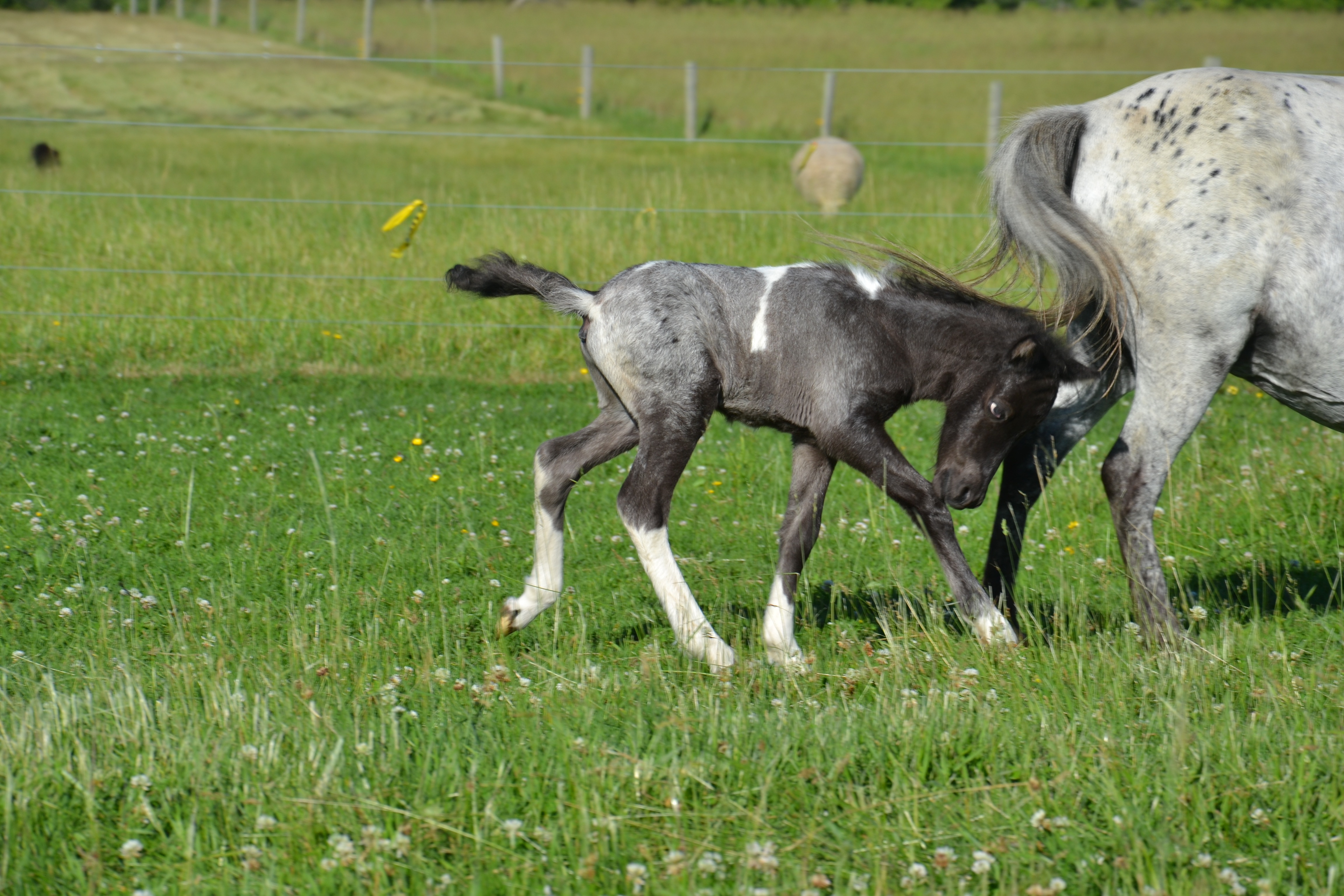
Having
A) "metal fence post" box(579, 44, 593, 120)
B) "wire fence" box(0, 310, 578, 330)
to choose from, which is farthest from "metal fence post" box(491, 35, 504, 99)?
"wire fence" box(0, 310, 578, 330)

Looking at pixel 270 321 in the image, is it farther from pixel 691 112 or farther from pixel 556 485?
pixel 691 112

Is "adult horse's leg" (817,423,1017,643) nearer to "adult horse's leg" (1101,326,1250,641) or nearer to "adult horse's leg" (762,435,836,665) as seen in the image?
"adult horse's leg" (762,435,836,665)

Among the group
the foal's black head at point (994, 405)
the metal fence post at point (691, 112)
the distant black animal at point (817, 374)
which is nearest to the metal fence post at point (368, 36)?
the metal fence post at point (691, 112)

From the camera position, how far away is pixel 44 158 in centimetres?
1731

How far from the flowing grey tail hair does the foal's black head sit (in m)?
0.18

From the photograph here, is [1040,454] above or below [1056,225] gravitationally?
below

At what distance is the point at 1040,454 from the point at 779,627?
125cm

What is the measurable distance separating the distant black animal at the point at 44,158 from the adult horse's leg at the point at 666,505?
53.4 ft

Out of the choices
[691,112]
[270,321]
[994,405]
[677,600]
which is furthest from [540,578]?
[691,112]

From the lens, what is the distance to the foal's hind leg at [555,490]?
4.23m

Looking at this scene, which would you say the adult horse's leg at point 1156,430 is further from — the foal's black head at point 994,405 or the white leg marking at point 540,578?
the white leg marking at point 540,578

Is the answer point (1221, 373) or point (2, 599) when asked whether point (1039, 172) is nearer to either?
point (1221, 373)

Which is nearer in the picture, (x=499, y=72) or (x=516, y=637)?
(x=516, y=637)

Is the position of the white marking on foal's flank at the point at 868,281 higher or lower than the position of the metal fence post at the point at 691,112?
lower
